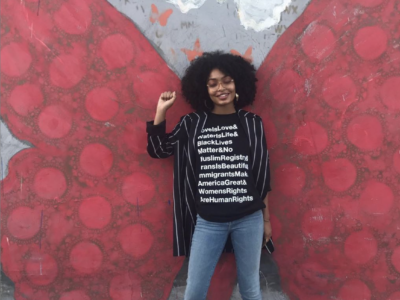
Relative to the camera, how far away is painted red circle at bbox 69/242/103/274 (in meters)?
2.31

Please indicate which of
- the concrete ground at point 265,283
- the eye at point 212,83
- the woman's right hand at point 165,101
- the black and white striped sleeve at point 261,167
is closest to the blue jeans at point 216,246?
the black and white striped sleeve at point 261,167

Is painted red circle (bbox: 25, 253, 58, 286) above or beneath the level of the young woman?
beneath

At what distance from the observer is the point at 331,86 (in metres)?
2.31

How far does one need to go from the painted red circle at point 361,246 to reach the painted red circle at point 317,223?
150 mm

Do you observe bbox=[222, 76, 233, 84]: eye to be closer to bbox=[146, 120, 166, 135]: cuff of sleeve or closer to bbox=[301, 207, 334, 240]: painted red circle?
bbox=[146, 120, 166, 135]: cuff of sleeve

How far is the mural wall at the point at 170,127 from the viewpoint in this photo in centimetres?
228

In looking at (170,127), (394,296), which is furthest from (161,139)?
(394,296)

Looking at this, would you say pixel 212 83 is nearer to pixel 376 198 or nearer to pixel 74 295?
pixel 376 198

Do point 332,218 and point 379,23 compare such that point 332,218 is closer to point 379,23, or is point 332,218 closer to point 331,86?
point 331,86

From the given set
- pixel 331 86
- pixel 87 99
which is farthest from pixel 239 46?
pixel 87 99

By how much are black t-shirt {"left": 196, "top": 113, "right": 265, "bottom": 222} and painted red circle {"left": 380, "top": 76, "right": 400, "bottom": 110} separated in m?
1.03

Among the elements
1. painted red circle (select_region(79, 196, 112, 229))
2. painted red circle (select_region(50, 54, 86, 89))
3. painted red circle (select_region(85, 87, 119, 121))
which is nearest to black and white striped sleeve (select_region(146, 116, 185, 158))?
painted red circle (select_region(85, 87, 119, 121))

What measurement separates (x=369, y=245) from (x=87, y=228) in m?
1.86

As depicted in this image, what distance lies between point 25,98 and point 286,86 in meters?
1.69
